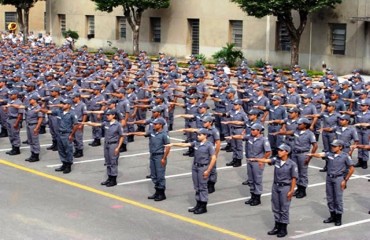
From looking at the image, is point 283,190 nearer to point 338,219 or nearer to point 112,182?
point 338,219

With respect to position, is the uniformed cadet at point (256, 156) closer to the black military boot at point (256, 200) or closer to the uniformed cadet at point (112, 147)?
the black military boot at point (256, 200)

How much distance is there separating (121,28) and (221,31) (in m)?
9.35

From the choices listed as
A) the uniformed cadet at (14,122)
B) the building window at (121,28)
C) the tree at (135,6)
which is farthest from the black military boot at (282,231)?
the building window at (121,28)

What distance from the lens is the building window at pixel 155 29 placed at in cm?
4772

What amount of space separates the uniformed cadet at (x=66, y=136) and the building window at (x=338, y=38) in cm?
2097

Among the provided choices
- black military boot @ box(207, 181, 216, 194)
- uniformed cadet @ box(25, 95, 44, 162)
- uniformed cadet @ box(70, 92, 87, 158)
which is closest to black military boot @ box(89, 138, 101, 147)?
uniformed cadet @ box(70, 92, 87, 158)

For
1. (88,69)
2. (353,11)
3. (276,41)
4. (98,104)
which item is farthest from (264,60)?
(98,104)

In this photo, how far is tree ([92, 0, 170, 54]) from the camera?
43594mm

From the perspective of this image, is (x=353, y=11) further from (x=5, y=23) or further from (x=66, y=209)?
(x=5, y=23)

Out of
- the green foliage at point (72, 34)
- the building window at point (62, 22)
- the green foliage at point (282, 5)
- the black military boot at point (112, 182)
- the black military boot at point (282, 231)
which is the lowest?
the black military boot at point (282, 231)

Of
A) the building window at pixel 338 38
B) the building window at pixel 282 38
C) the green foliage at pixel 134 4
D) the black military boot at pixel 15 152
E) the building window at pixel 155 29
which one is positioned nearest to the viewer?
the black military boot at pixel 15 152

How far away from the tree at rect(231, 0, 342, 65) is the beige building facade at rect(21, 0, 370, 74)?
129cm

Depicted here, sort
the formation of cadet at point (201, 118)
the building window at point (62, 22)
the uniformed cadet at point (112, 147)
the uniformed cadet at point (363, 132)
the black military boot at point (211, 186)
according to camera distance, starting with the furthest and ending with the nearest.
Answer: the building window at point (62, 22) → the uniformed cadet at point (363, 132) → the uniformed cadet at point (112, 147) → the black military boot at point (211, 186) → the formation of cadet at point (201, 118)

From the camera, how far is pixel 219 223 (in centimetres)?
1424
